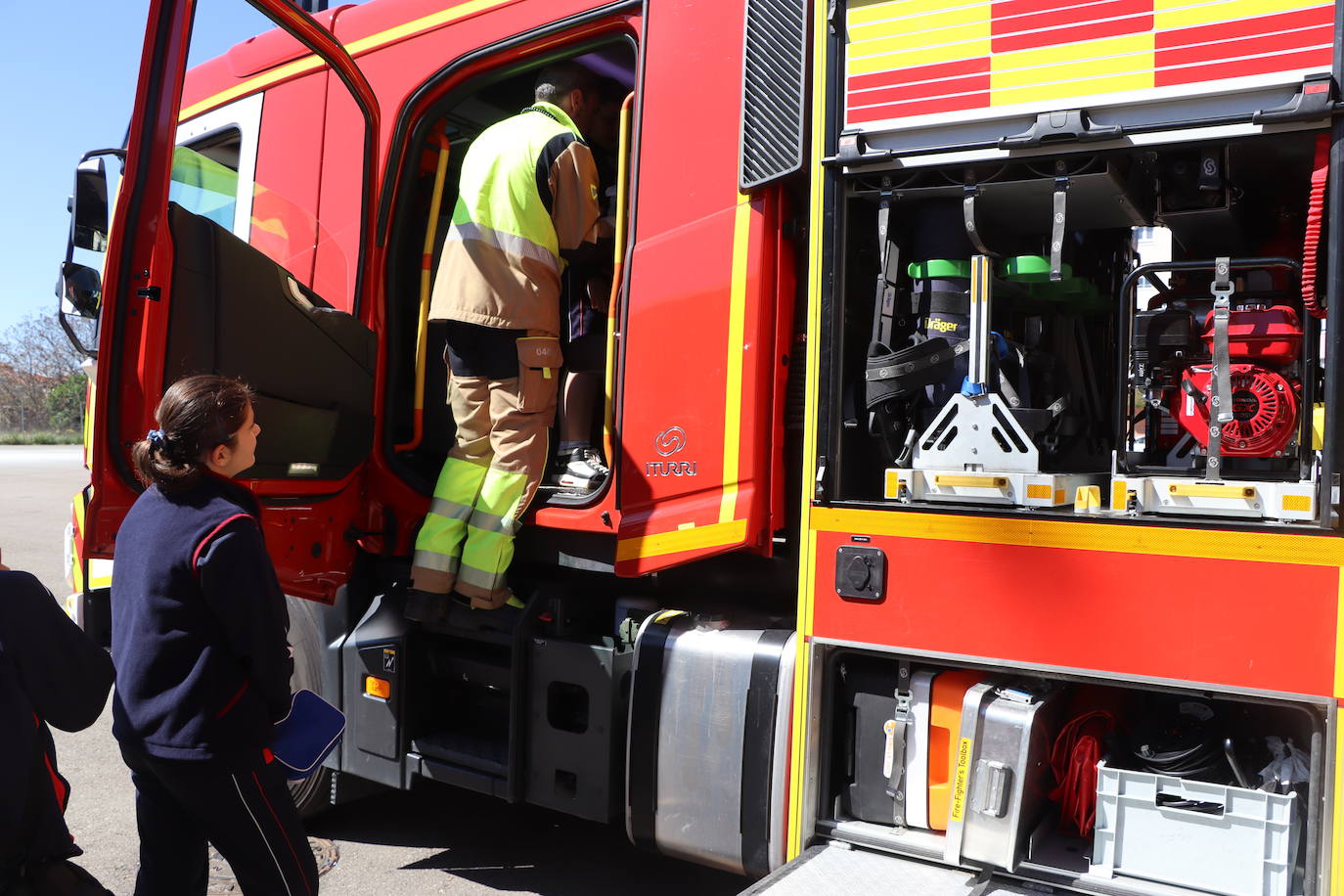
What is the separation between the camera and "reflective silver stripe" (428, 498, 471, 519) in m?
3.23

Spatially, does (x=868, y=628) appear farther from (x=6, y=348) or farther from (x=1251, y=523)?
(x=6, y=348)

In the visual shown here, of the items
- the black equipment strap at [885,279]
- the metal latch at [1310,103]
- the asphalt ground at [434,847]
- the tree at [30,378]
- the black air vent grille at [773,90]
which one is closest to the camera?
the metal latch at [1310,103]

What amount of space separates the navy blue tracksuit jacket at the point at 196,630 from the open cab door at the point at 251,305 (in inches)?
24.9

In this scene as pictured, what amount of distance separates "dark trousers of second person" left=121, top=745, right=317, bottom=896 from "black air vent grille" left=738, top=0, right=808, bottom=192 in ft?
6.19

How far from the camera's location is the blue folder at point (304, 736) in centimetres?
227

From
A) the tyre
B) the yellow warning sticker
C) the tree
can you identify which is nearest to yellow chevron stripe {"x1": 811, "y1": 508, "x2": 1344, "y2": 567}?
the yellow warning sticker

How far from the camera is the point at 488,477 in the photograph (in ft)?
10.4

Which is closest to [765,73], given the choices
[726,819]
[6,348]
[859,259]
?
[859,259]

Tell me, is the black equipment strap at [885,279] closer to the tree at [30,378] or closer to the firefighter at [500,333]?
the firefighter at [500,333]

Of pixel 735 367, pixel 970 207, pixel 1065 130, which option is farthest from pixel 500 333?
pixel 1065 130

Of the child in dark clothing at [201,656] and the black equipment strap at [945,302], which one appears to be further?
the black equipment strap at [945,302]

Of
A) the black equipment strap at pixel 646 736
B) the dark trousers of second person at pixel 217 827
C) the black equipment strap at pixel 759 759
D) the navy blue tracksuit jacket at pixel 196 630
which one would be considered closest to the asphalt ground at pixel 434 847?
the black equipment strap at pixel 646 736

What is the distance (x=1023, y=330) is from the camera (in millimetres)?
2842

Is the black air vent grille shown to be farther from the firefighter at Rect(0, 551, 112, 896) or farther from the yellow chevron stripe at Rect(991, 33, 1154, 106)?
the firefighter at Rect(0, 551, 112, 896)
